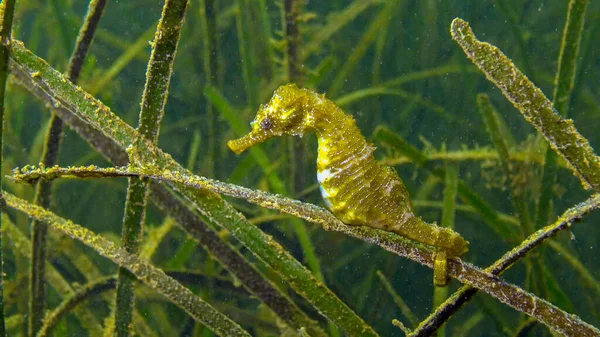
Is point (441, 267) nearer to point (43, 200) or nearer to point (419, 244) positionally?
point (419, 244)

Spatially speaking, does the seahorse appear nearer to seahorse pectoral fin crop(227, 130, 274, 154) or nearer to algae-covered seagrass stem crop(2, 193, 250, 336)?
seahorse pectoral fin crop(227, 130, 274, 154)

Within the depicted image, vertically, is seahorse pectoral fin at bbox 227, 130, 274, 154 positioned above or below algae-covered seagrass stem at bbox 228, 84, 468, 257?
above

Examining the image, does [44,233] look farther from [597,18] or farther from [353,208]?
Answer: [597,18]

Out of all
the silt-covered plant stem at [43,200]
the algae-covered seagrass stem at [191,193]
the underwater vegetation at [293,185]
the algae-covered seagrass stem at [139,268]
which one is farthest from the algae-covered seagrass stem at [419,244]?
the silt-covered plant stem at [43,200]

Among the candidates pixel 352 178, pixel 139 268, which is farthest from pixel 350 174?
pixel 139 268

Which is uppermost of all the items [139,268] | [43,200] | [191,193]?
[43,200]

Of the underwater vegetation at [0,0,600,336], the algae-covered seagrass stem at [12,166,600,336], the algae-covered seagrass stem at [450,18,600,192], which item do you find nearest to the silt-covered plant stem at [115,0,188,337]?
the underwater vegetation at [0,0,600,336]

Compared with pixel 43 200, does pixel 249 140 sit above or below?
below

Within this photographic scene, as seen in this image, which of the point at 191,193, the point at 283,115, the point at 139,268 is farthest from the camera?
the point at 139,268
